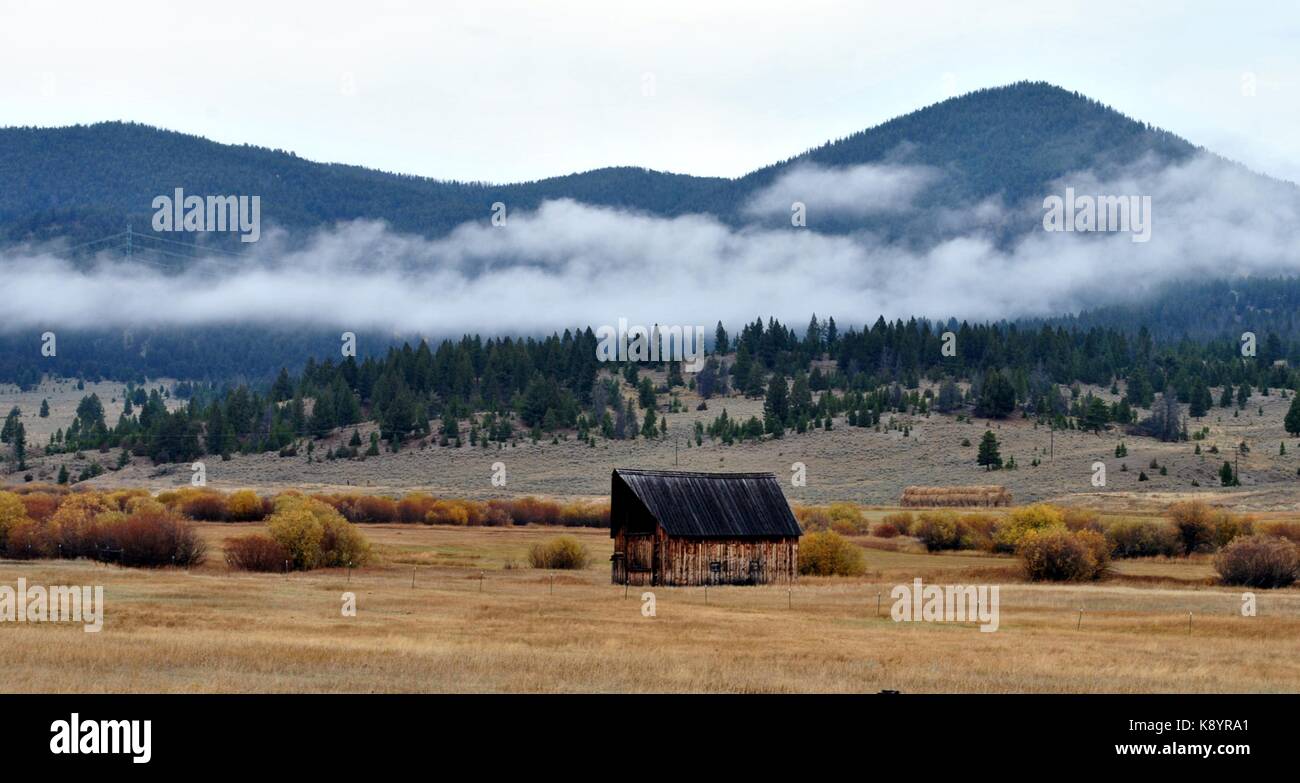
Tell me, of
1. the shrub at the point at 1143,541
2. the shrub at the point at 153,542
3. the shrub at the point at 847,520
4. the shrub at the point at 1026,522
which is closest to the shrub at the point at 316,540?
the shrub at the point at 153,542

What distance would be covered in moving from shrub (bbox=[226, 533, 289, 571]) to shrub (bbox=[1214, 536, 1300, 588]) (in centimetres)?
4001

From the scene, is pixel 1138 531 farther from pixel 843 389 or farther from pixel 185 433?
pixel 185 433

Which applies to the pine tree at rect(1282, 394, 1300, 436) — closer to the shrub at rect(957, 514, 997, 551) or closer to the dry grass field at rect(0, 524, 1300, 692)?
the shrub at rect(957, 514, 997, 551)

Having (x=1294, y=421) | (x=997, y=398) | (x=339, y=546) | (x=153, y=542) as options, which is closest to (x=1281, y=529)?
(x=339, y=546)

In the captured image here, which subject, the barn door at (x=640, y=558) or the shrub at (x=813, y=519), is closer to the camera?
the barn door at (x=640, y=558)

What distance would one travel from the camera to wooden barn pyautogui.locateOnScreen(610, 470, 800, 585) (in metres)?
64.4

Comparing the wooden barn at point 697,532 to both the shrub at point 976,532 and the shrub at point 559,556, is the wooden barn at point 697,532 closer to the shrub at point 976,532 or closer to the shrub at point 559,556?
the shrub at point 559,556

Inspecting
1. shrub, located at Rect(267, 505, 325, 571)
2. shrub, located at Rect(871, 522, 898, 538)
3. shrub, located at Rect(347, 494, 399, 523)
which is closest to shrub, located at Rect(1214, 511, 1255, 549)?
shrub, located at Rect(871, 522, 898, 538)

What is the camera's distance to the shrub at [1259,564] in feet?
206

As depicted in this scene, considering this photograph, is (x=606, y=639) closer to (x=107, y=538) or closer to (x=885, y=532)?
(x=107, y=538)

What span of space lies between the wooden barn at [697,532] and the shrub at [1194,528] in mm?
26977

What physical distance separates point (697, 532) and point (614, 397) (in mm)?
116349

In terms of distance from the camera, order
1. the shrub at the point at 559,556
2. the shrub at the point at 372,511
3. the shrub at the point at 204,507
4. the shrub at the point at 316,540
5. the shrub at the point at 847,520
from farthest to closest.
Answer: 1. the shrub at the point at 372,511
2. the shrub at the point at 204,507
3. the shrub at the point at 847,520
4. the shrub at the point at 559,556
5. the shrub at the point at 316,540

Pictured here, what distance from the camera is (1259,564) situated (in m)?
62.9
